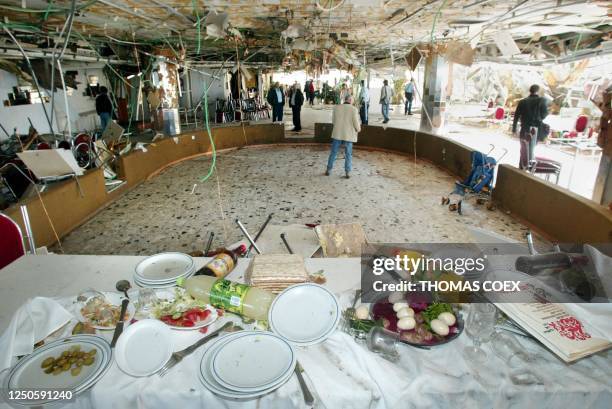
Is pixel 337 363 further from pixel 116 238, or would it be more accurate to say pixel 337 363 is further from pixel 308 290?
pixel 116 238

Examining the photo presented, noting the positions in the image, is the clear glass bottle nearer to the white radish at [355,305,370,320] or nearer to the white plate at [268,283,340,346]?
the white plate at [268,283,340,346]

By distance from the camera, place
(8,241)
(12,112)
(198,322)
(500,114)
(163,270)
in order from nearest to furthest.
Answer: (198,322) → (163,270) → (8,241) → (12,112) → (500,114)

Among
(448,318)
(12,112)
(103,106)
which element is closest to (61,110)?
(103,106)

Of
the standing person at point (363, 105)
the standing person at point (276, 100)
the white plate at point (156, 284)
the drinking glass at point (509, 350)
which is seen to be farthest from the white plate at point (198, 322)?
the standing person at point (276, 100)

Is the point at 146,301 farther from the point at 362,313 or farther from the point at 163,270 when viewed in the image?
the point at 362,313

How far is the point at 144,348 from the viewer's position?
4.22 ft

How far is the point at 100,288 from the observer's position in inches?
66.9

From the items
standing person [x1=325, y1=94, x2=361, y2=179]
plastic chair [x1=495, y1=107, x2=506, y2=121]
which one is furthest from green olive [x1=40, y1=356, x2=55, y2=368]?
plastic chair [x1=495, y1=107, x2=506, y2=121]

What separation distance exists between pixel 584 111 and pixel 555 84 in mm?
1596

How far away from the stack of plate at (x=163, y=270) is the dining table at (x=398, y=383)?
36 centimetres

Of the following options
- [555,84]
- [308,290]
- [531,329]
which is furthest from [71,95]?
[555,84]

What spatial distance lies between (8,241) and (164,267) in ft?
3.98

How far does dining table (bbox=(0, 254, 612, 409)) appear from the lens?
116 cm

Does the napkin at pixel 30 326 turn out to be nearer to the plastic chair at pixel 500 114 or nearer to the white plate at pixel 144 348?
the white plate at pixel 144 348
